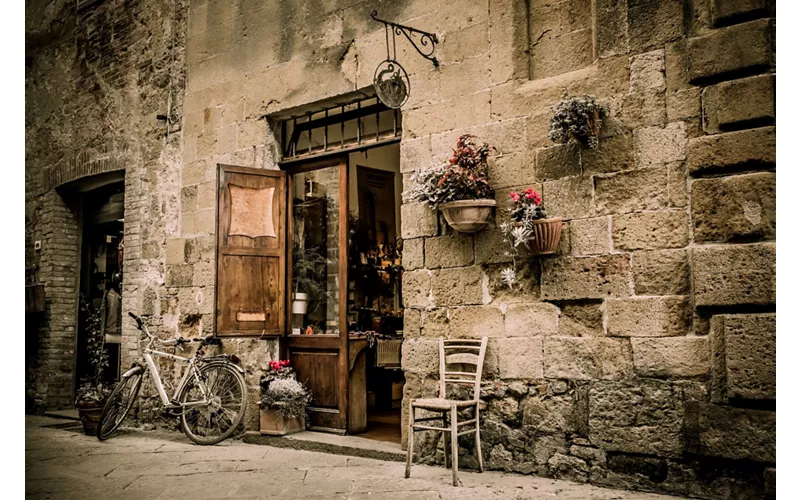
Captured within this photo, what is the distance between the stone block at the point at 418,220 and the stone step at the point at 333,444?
1.72 meters

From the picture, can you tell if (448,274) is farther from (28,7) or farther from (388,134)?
(28,7)

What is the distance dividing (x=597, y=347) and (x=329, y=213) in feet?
9.94

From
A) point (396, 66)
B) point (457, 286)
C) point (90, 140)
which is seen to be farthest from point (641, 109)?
point (90, 140)

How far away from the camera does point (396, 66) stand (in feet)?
17.9

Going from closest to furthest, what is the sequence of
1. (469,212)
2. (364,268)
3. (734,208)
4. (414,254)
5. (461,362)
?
(734,208), (469,212), (461,362), (414,254), (364,268)

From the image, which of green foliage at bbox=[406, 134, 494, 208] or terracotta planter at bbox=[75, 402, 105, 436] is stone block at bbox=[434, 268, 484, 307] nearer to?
green foliage at bbox=[406, 134, 494, 208]

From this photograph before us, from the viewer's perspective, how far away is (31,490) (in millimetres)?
4703

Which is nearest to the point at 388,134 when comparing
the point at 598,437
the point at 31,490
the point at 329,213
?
the point at 329,213

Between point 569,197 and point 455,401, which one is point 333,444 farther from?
point 569,197

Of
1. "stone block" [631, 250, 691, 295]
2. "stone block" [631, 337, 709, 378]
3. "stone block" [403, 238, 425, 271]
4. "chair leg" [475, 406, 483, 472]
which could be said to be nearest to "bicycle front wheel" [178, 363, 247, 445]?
"stone block" [403, 238, 425, 271]

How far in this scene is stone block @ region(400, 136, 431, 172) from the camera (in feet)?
17.4

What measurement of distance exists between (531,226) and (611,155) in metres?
0.69

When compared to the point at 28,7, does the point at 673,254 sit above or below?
below

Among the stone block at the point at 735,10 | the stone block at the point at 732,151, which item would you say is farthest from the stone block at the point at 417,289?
the stone block at the point at 735,10
